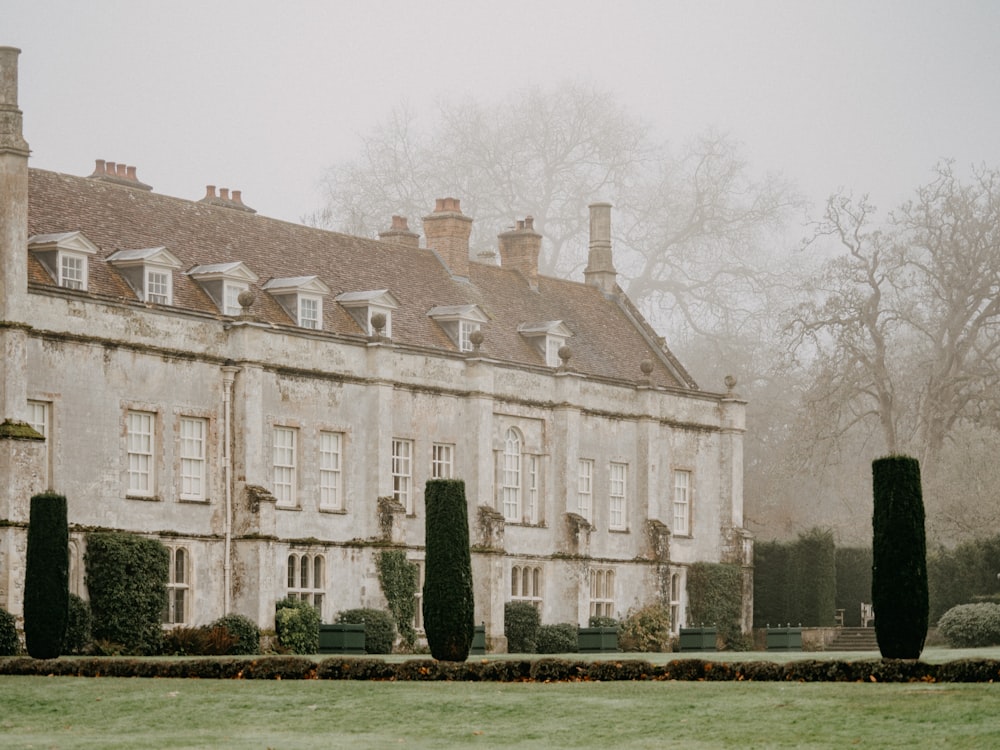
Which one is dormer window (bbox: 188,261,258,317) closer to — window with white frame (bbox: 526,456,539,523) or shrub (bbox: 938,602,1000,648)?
window with white frame (bbox: 526,456,539,523)

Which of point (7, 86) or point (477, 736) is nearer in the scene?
point (477, 736)

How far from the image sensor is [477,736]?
23812 millimetres

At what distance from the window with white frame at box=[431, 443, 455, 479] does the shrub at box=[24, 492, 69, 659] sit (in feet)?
45.2

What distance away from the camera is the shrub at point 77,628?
37344 mm

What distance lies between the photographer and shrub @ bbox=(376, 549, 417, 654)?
44.5m

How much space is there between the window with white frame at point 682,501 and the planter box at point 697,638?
502 cm

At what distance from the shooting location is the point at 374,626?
43.4 meters

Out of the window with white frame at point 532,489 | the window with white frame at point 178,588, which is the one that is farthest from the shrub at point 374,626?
the window with white frame at point 532,489

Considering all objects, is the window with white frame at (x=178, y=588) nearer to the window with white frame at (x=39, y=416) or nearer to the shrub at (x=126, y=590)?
the shrub at (x=126, y=590)

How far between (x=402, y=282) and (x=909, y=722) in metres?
28.8

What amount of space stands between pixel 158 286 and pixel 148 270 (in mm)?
494

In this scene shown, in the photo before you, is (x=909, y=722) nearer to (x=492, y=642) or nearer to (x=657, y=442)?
(x=492, y=642)

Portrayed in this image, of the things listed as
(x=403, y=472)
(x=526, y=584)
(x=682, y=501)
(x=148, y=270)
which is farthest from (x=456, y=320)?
(x=148, y=270)

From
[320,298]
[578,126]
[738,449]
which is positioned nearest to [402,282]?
[320,298]
